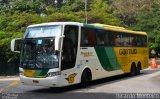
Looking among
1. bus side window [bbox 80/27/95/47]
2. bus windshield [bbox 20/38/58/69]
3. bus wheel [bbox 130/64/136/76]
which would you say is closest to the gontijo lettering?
bus wheel [bbox 130/64/136/76]

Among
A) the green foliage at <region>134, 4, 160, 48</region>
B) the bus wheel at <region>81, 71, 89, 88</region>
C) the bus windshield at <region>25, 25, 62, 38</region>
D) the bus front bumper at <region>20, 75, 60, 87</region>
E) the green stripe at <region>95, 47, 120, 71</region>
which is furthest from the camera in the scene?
the green foliage at <region>134, 4, 160, 48</region>

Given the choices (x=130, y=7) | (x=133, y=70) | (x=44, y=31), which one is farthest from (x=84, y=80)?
(x=130, y=7)

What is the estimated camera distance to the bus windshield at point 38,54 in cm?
1562

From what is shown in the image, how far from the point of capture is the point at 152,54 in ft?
178

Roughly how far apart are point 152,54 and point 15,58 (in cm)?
2234

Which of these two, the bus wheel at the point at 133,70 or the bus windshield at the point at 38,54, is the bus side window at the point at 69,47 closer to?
the bus windshield at the point at 38,54

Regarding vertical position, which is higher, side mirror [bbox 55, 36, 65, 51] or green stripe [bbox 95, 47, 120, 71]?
side mirror [bbox 55, 36, 65, 51]

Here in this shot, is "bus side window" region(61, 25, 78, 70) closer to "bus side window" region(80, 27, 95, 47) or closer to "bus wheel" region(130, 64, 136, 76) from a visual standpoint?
"bus side window" region(80, 27, 95, 47)

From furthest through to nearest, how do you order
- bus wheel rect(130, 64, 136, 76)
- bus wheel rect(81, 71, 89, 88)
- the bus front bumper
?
bus wheel rect(130, 64, 136, 76) → bus wheel rect(81, 71, 89, 88) → the bus front bumper

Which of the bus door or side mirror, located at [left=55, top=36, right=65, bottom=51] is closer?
side mirror, located at [left=55, top=36, right=65, bottom=51]

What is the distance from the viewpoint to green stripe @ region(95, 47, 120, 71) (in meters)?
19.2

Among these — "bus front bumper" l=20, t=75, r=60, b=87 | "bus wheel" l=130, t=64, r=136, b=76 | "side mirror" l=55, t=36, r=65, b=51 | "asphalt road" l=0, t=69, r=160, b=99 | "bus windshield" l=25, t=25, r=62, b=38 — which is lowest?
"bus wheel" l=130, t=64, r=136, b=76

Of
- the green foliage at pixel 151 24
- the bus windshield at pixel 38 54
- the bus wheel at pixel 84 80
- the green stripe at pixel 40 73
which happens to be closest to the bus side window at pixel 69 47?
the bus windshield at pixel 38 54

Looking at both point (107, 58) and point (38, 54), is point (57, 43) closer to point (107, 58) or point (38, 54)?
point (38, 54)
